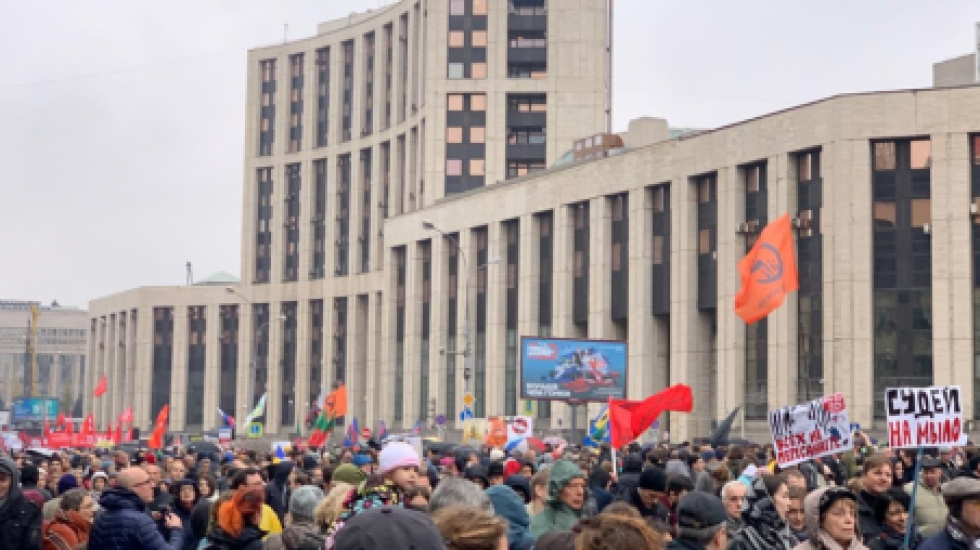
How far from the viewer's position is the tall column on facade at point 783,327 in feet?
191

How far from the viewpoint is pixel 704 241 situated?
209ft

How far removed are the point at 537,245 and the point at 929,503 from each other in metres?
61.7

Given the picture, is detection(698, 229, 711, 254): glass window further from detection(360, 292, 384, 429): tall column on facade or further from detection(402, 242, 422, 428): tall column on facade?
detection(360, 292, 384, 429): tall column on facade

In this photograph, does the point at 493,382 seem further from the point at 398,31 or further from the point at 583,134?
the point at 398,31

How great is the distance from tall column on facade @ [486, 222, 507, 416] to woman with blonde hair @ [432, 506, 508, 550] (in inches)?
2780

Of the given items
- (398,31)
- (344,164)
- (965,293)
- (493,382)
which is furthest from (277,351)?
(965,293)

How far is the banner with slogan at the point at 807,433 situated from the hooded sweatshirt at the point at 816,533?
4.51 meters

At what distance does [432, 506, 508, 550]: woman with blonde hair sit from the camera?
16.1 feet

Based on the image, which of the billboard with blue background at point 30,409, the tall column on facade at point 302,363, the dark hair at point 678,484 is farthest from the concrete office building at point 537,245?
the dark hair at point 678,484

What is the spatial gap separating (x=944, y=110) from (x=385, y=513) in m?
54.1

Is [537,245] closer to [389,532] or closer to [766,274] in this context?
[766,274]

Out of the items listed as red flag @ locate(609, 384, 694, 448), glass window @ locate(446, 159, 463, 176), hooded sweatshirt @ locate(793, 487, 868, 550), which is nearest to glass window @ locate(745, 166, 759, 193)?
glass window @ locate(446, 159, 463, 176)

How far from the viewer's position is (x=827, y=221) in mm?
57438

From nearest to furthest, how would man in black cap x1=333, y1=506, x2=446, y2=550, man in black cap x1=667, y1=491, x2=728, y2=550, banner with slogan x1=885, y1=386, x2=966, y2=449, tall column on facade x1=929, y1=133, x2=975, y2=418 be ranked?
man in black cap x1=333, y1=506, x2=446, y2=550, man in black cap x1=667, y1=491, x2=728, y2=550, banner with slogan x1=885, y1=386, x2=966, y2=449, tall column on facade x1=929, y1=133, x2=975, y2=418
